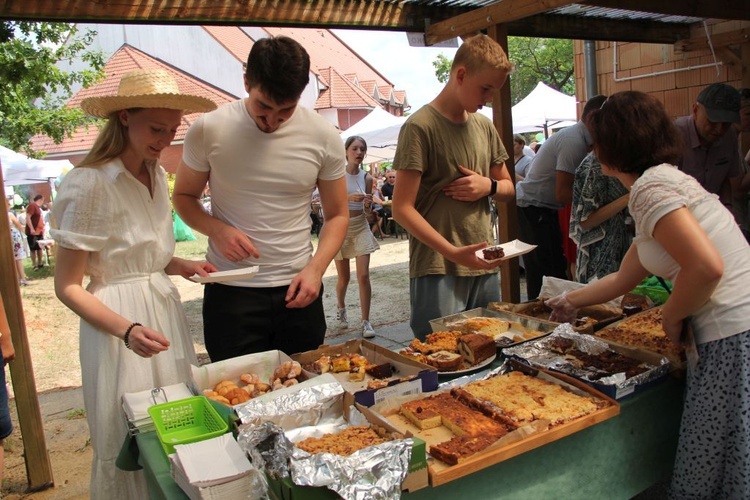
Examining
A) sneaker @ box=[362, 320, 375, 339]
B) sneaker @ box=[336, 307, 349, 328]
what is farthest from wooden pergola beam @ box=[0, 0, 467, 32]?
sneaker @ box=[336, 307, 349, 328]

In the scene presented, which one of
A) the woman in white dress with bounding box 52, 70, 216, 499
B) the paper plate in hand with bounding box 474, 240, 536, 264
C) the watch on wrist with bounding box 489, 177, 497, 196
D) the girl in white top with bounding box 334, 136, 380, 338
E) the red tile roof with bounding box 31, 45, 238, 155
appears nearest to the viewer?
the woman in white dress with bounding box 52, 70, 216, 499

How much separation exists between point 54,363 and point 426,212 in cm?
519

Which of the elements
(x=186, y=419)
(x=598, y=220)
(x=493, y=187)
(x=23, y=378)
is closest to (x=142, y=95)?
(x=186, y=419)

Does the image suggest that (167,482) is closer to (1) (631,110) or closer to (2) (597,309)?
(1) (631,110)

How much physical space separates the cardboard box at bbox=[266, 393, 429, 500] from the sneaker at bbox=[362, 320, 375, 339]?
434cm

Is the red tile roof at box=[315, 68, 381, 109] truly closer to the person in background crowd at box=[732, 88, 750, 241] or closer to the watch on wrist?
the person in background crowd at box=[732, 88, 750, 241]

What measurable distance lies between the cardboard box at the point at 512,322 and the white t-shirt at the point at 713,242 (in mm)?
621

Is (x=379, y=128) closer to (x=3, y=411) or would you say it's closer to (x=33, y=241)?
(x=33, y=241)

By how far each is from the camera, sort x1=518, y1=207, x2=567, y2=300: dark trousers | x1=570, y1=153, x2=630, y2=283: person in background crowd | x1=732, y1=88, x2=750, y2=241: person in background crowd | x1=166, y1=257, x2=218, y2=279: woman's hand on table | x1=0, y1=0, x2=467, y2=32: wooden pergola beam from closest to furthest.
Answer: x1=166, y1=257, x2=218, y2=279: woman's hand on table, x1=0, y1=0, x2=467, y2=32: wooden pergola beam, x1=570, y1=153, x2=630, y2=283: person in background crowd, x1=732, y1=88, x2=750, y2=241: person in background crowd, x1=518, y1=207, x2=567, y2=300: dark trousers

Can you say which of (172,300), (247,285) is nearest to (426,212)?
(247,285)

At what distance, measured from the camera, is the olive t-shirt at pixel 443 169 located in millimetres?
2465

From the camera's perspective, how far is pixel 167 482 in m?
1.47

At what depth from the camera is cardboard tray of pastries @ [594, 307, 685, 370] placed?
2098 mm

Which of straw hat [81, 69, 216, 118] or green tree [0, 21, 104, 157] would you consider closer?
straw hat [81, 69, 216, 118]
